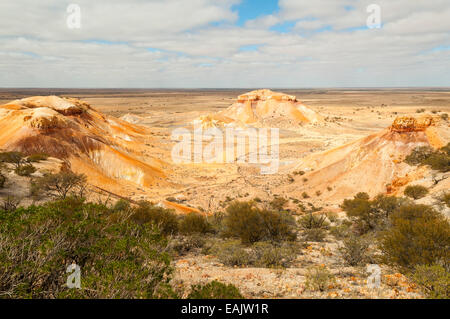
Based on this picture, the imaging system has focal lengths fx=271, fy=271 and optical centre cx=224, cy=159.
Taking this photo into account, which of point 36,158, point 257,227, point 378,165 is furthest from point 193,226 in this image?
point 378,165

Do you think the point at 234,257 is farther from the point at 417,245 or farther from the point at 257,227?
the point at 417,245

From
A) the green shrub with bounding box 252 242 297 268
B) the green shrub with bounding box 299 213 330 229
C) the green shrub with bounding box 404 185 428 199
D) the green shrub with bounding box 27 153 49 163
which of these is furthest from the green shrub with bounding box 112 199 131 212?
the green shrub with bounding box 404 185 428 199

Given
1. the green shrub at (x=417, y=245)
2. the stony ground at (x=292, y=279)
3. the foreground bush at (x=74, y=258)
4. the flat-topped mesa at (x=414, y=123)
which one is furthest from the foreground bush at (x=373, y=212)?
the flat-topped mesa at (x=414, y=123)

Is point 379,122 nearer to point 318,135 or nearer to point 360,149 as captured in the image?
point 318,135

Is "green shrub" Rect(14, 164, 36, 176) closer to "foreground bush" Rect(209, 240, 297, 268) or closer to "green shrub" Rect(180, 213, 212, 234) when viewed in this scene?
"green shrub" Rect(180, 213, 212, 234)

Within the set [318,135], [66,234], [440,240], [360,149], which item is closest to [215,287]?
[66,234]
